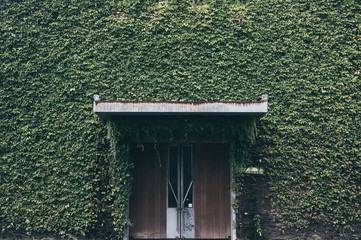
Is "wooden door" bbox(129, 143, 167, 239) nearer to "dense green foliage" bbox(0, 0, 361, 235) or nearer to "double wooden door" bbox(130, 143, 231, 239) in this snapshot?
"double wooden door" bbox(130, 143, 231, 239)

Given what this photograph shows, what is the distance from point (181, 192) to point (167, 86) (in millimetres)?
2384

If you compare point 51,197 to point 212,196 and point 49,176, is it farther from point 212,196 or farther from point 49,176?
point 212,196

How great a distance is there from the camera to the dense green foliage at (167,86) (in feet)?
20.2

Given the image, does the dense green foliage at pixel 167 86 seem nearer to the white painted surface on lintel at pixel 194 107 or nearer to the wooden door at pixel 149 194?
the wooden door at pixel 149 194

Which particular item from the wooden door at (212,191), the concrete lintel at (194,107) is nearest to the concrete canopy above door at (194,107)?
the concrete lintel at (194,107)

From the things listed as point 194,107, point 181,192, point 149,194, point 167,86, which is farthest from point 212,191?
point 167,86

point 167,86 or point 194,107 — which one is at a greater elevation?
point 167,86

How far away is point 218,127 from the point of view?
19.6 ft

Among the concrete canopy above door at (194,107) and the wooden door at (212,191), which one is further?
the wooden door at (212,191)

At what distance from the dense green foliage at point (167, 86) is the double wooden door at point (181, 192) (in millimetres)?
649

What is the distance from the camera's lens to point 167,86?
6.46 metres

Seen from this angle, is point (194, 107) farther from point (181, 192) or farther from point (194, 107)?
Answer: point (181, 192)

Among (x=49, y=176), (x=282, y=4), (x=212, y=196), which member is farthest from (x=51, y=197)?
(x=282, y=4)

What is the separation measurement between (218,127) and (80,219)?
3454mm
